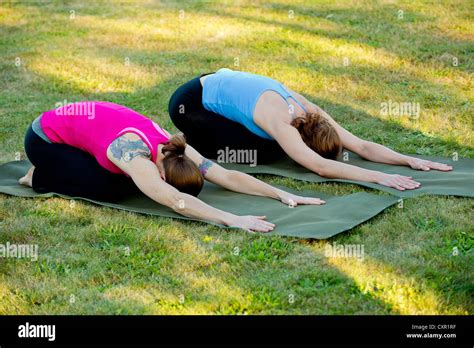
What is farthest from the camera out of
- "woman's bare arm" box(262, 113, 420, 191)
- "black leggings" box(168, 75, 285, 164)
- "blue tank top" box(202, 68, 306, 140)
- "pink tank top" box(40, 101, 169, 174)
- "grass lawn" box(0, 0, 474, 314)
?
"black leggings" box(168, 75, 285, 164)

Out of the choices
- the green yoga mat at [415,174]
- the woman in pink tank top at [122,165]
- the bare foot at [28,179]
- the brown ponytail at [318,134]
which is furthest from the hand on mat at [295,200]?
the bare foot at [28,179]

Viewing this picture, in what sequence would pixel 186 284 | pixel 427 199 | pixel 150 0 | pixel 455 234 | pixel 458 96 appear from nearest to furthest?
pixel 186 284 < pixel 455 234 < pixel 427 199 < pixel 458 96 < pixel 150 0

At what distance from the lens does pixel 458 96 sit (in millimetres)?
7734

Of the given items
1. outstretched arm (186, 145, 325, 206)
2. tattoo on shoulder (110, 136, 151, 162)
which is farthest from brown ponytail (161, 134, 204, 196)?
outstretched arm (186, 145, 325, 206)

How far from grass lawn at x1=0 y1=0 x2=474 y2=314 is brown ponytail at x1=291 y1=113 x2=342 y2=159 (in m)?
0.28

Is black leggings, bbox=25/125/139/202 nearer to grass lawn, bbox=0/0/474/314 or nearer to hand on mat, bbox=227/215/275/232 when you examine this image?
grass lawn, bbox=0/0/474/314

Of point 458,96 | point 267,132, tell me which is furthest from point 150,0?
point 267,132

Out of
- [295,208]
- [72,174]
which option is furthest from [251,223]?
[72,174]

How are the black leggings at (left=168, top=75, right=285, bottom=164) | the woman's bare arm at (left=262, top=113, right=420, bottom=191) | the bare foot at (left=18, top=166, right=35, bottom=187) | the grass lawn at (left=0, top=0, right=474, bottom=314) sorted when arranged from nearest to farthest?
the grass lawn at (left=0, top=0, right=474, bottom=314), the woman's bare arm at (left=262, top=113, right=420, bottom=191), the bare foot at (left=18, top=166, right=35, bottom=187), the black leggings at (left=168, top=75, right=285, bottom=164)

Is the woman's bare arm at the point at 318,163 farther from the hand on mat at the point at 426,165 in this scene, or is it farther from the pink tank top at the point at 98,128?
the pink tank top at the point at 98,128

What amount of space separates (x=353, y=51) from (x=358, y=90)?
4.71ft

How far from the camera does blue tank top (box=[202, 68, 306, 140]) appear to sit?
572cm

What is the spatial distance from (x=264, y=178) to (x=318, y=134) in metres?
0.61
